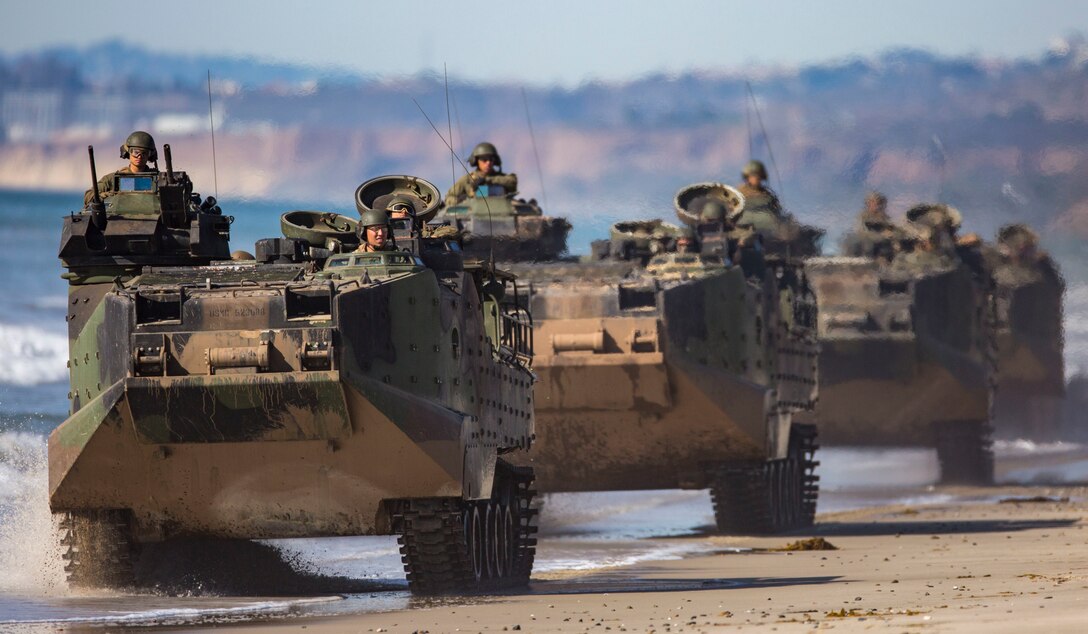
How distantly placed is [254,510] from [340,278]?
1.72 meters

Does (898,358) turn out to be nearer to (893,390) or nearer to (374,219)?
(893,390)

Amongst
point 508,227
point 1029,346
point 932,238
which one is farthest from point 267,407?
point 1029,346

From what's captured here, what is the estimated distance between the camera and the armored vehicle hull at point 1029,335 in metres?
42.5

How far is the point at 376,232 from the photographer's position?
17969mm

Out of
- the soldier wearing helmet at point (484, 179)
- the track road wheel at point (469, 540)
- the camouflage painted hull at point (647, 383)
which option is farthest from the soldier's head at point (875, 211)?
the track road wheel at point (469, 540)

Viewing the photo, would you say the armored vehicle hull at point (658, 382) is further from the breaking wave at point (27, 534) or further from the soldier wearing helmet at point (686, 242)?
the breaking wave at point (27, 534)

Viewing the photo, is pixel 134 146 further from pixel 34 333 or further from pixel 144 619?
pixel 34 333

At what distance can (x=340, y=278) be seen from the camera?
17312 millimetres

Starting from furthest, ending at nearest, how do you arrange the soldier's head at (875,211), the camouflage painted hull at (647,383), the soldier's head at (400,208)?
1. the soldier's head at (875,211)
2. the camouflage painted hull at (647,383)
3. the soldier's head at (400,208)

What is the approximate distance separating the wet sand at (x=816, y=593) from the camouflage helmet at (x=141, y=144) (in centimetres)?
447

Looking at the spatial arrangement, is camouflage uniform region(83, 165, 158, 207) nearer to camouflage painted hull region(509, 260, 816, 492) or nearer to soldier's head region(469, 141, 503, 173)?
camouflage painted hull region(509, 260, 816, 492)

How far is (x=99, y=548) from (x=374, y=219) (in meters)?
3.04

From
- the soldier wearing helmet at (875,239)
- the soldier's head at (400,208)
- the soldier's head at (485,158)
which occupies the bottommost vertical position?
the soldier's head at (400,208)

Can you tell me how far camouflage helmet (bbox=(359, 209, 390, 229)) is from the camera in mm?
18000
